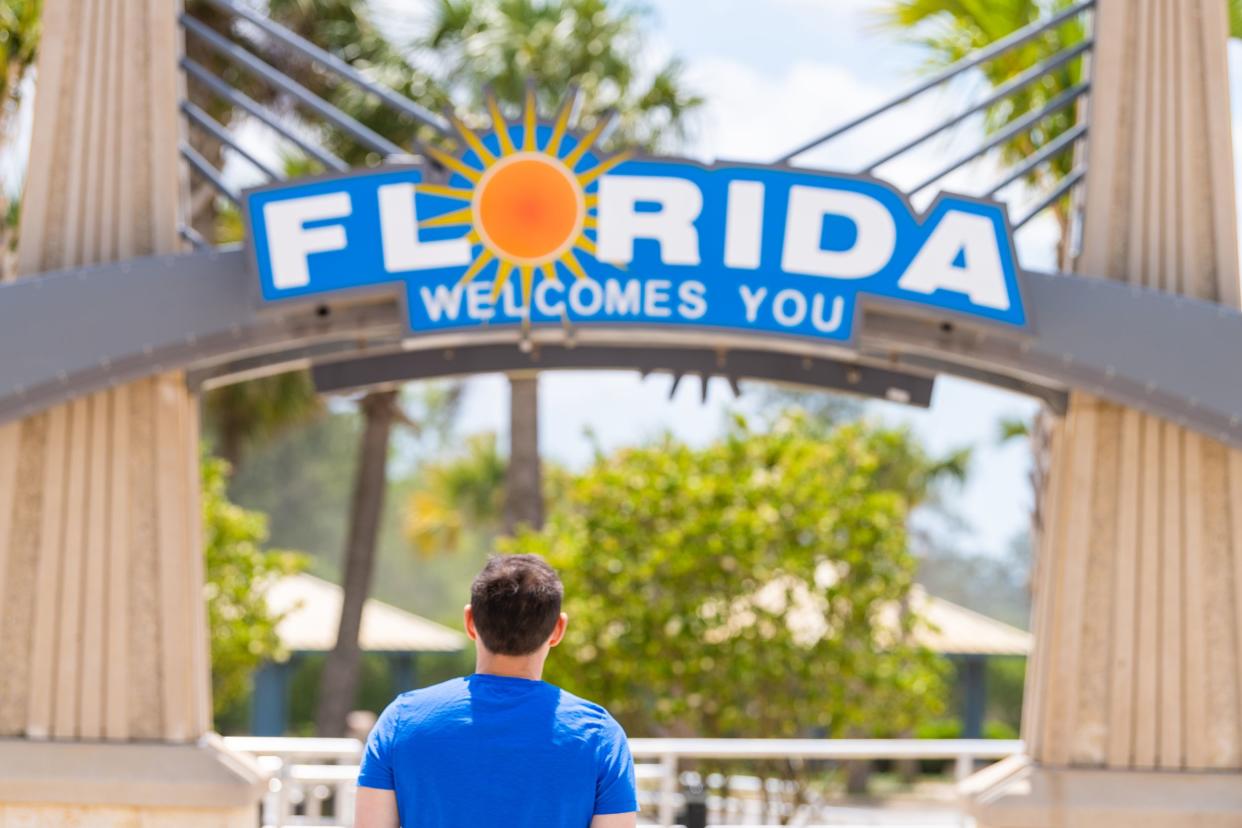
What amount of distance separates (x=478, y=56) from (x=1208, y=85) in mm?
12968

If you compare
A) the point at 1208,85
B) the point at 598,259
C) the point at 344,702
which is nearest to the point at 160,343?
the point at 598,259

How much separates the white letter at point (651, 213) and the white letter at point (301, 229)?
1.23 metres

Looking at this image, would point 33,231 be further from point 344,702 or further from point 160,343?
point 344,702

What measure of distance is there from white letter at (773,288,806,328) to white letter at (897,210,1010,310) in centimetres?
47

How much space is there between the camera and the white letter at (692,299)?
703 cm

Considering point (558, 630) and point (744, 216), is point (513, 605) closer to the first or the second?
point (558, 630)

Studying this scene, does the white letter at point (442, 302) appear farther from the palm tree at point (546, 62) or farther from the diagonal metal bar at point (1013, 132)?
the palm tree at point (546, 62)

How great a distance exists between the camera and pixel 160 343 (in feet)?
23.0

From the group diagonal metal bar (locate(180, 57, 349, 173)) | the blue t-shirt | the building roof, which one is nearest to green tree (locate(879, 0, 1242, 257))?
diagonal metal bar (locate(180, 57, 349, 173))

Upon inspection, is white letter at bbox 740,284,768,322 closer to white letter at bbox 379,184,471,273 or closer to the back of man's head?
white letter at bbox 379,184,471,273

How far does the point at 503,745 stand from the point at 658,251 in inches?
179

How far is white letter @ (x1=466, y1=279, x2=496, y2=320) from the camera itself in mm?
7039

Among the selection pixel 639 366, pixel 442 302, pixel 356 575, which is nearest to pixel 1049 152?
pixel 639 366

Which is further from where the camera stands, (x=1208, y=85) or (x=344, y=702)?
(x=344, y=702)
